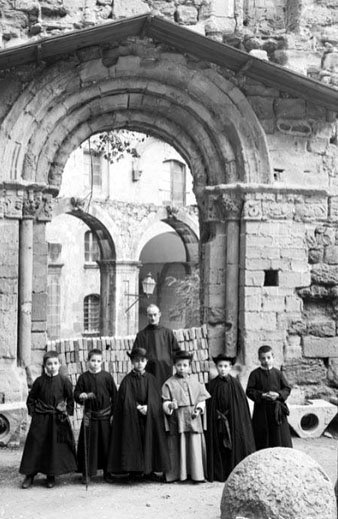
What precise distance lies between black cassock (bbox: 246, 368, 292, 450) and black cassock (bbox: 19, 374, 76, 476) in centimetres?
194

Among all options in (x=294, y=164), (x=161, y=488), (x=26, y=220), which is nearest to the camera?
(x=161, y=488)

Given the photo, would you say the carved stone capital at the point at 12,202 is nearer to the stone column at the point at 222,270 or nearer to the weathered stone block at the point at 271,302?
the stone column at the point at 222,270

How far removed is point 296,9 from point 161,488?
Answer: 6.53m

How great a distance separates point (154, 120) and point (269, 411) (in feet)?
14.2

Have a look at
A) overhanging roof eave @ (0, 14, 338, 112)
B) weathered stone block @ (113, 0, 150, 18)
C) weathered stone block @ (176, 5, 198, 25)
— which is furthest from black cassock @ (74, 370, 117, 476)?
weathered stone block @ (176, 5, 198, 25)

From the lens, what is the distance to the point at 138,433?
23.4 ft

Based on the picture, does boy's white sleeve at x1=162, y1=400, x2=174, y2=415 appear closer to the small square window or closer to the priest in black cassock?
the priest in black cassock

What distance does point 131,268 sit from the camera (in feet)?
73.7

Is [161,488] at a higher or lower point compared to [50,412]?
lower

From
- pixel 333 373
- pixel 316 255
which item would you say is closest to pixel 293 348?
pixel 333 373

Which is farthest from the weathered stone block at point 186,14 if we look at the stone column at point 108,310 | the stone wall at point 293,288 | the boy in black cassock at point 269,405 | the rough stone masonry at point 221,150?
the stone column at point 108,310

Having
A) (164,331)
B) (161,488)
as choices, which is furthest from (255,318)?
(161,488)

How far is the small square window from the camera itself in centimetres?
959

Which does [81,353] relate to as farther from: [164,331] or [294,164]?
[294,164]
